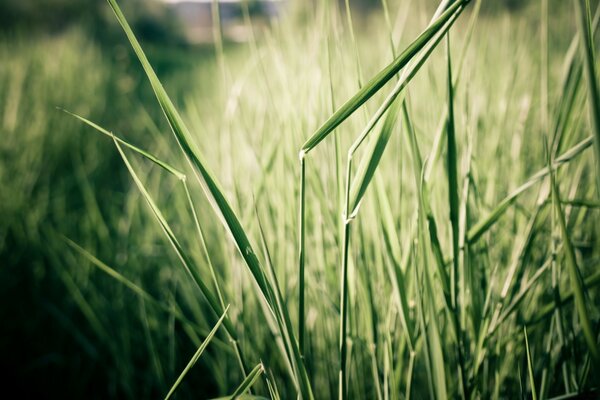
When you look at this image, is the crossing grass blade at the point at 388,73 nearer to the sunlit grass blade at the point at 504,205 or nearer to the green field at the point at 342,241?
the green field at the point at 342,241

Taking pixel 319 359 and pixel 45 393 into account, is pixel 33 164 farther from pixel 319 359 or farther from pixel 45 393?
pixel 319 359

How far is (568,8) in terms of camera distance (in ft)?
4.19

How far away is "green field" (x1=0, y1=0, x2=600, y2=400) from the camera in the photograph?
212 mm

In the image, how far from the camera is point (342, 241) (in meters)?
0.27

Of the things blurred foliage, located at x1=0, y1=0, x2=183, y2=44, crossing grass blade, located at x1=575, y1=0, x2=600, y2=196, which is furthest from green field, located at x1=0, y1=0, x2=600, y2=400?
blurred foliage, located at x1=0, y1=0, x2=183, y2=44

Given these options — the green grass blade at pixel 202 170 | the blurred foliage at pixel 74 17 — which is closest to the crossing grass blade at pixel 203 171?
the green grass blade at pixel 202 170

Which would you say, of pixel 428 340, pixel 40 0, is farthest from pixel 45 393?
pixel 40 0

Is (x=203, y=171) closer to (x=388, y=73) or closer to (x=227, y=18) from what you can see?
(x=388, y=73)

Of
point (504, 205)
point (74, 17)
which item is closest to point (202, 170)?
point (504, 205)

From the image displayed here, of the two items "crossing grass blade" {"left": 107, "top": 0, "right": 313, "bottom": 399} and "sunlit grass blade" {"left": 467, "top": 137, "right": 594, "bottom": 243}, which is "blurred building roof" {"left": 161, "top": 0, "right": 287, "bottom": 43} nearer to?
"crossing grass blade" {"left": 107, "top": 0, "right": 313, "bottom": 399}

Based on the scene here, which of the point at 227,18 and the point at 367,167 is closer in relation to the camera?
the point at 367,167

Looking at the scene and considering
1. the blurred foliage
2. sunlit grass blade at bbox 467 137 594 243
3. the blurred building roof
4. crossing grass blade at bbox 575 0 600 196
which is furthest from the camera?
the blurred foliage

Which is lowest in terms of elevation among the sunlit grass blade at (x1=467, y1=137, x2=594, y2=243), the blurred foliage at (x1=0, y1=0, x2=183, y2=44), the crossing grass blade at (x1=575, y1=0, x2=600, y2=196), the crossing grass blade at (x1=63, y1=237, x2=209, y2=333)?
the crossing grass blade at (x1=63, y1=237, x2=209, y2=333)

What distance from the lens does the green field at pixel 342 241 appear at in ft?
0.70
